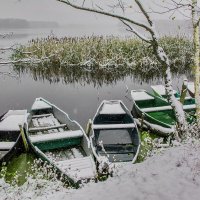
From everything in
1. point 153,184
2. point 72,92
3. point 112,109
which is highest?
point 153,184

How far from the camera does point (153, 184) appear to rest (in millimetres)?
5406

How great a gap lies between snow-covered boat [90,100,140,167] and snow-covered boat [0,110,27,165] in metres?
2.40

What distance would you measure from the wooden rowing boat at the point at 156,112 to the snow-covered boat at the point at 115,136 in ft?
2.90

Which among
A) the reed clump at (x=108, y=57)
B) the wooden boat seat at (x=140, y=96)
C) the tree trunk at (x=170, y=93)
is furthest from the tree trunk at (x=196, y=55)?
the reed clump at (x=108, y=57)

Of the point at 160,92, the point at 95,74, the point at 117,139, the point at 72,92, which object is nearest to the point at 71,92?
the point at 72,92

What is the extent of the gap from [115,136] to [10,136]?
11.7 feet

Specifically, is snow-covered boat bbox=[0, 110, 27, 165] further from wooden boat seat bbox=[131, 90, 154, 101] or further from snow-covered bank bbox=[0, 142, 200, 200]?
wooden boat seat bbox=[131, 90, 154, 101]

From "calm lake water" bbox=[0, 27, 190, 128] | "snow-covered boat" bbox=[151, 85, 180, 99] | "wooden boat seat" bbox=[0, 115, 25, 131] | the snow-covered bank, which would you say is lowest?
"calm lake water" bbox=[0, 27, 190, 128]

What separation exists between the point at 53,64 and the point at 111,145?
14.5 meters

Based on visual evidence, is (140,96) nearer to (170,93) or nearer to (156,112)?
(156,112)

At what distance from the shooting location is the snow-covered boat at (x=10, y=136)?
10.5m

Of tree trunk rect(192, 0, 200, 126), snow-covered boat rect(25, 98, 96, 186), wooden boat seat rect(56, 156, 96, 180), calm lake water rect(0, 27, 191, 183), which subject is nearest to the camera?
tree trunk rect(192, 0, 200, 126)

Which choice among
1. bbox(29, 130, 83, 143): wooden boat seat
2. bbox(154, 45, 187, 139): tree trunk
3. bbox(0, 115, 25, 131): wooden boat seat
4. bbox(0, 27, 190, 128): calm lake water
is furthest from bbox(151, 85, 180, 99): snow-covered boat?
bbox(154, 45, 187, 139): tree trunk

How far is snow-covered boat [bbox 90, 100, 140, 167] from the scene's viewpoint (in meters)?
10.2
